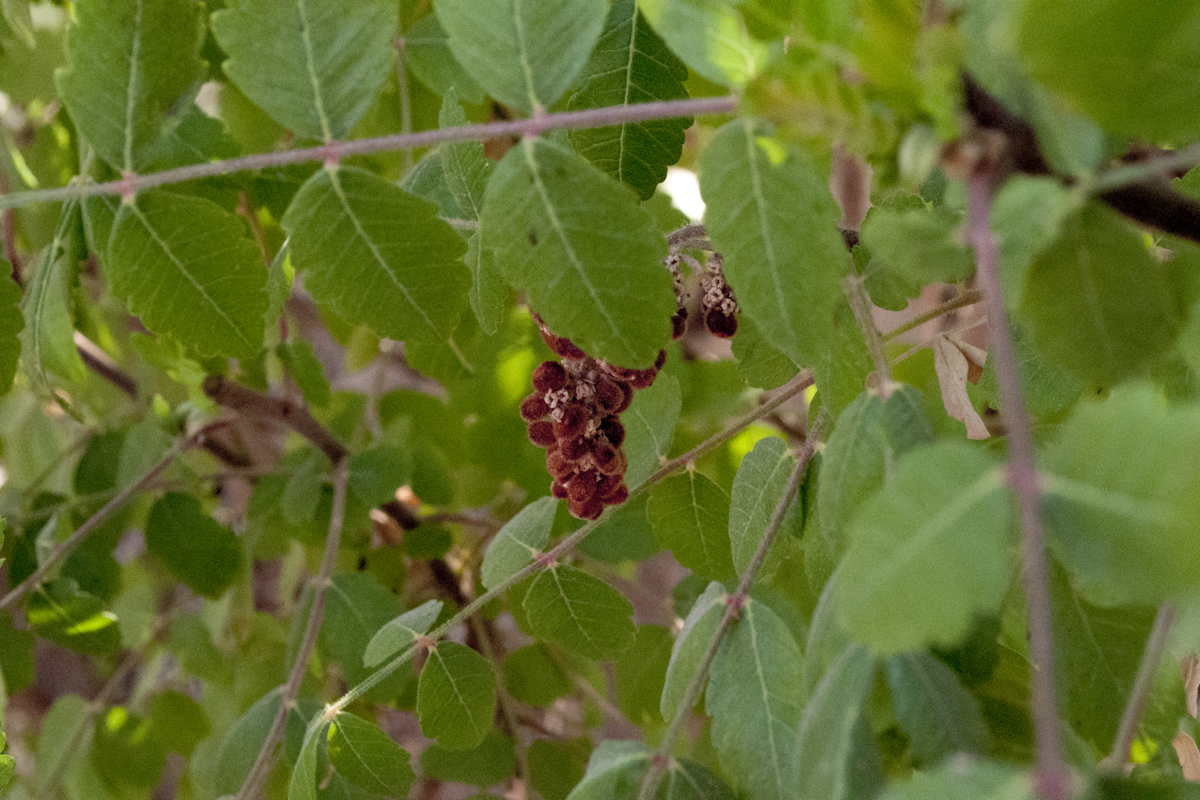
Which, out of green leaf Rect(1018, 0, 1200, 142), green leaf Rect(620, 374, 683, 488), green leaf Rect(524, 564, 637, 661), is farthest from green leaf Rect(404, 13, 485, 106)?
green leaf Rect(1018, 0, 1200, 142)

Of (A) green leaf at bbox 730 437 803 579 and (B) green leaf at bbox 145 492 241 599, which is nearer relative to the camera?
(A) green leaf at bbox 730 437 803 579

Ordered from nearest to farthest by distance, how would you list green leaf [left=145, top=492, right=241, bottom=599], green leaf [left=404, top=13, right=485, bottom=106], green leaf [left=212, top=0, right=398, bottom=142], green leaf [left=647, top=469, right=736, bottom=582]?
1. green leaf [left=212, top=0, right=398, bottom=142]
2. green leaf [left=647, top=469, right=736, bottom=582]
3. green leaf [left=404, top=13, right=485, bottom=106]
4. green leaf [left=145, top=492, right=241, bottom=599]

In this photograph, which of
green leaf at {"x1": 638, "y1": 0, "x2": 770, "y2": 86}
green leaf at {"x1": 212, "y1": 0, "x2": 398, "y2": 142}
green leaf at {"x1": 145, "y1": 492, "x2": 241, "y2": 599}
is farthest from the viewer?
green leaf at {"x1": 145, "y1": 492, "x2": 241, "y2": 599}

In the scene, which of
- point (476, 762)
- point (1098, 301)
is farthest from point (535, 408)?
point (476, 762)

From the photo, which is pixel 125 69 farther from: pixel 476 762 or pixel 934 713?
pixel 476 762

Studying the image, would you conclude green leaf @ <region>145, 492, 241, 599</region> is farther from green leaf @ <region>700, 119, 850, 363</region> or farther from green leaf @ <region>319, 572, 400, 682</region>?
green leaf @ <region>700, 119, 850, 363</region>

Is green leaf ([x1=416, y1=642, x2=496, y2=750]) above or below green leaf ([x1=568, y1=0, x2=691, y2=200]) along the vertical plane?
below

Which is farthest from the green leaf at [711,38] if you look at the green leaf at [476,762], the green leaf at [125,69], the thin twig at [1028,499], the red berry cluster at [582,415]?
the green leaf at [476,762]
